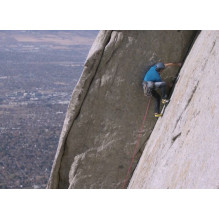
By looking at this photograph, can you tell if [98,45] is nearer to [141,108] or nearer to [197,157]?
[141,108]

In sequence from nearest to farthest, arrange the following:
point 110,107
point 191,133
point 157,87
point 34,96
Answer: point 191,133 < point 157,87 < point 110,107 < point 34,96

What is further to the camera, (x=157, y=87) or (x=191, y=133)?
(x=157, y=87)

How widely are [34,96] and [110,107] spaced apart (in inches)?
1300

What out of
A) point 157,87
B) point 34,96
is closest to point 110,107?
point 157,87

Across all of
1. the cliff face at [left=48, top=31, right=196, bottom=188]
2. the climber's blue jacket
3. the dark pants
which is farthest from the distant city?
the climber's blue jacket

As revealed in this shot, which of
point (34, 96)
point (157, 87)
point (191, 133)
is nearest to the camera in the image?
point (191, 133)

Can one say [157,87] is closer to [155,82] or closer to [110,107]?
[155,82]

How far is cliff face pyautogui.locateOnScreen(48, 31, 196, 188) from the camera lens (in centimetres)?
1194

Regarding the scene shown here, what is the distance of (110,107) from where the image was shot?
12555 millimetres

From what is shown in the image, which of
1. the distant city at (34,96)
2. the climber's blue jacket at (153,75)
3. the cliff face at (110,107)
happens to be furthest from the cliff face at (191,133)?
the distant city at (34,96)

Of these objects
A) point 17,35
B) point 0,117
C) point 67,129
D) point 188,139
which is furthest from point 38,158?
point 17,35

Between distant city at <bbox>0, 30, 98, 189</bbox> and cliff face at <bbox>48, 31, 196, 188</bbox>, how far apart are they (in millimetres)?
7806

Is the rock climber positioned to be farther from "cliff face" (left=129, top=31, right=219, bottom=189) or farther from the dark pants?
"cliff face" (left=129, top=31, right=219, bottom=189)

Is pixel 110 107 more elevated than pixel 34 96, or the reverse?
pixel 110 107
